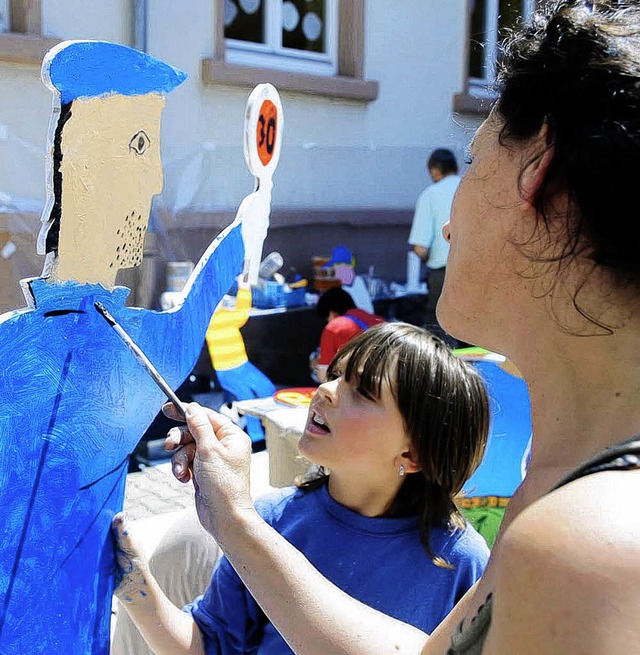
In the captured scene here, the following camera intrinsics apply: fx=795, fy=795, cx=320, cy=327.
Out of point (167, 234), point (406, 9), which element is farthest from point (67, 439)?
point (406, 9)

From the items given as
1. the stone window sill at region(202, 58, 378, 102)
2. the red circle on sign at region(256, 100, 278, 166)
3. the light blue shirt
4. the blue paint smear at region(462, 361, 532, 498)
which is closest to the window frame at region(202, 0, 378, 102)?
the stone window sill at region(202, 58, 378, 102)

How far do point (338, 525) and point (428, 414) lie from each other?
227 mm

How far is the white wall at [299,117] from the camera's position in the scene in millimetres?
4129

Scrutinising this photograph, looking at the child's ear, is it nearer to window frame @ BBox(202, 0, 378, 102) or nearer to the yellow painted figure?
the yellow painted figure

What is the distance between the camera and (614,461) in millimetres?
542

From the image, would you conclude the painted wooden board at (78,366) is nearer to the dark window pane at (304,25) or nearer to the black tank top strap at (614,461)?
the black tank top strap at (614,461)

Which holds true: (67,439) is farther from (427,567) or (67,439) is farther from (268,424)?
(268,424)

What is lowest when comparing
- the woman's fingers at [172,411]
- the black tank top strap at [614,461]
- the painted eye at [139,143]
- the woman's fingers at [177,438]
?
the woman's fingers at [177,438]

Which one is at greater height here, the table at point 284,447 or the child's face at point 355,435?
the child's face at point 355,435

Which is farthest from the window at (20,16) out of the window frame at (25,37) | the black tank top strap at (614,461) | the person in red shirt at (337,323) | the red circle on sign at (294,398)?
the black tank top strap at (614,461)

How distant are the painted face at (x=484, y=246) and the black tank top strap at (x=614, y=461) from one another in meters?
0.22

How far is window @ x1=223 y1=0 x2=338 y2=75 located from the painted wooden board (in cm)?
448

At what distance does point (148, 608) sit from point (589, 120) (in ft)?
2.92

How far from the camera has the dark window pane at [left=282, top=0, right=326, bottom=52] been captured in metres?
5.85
